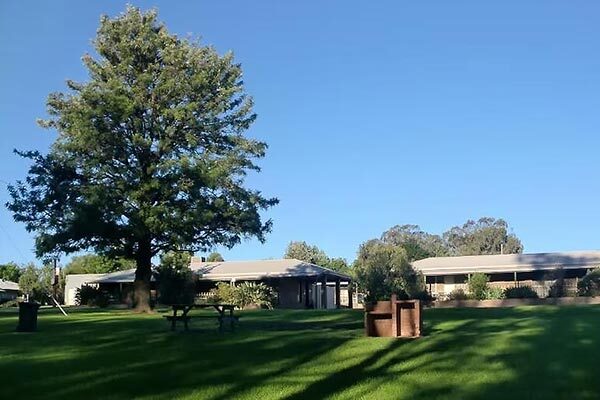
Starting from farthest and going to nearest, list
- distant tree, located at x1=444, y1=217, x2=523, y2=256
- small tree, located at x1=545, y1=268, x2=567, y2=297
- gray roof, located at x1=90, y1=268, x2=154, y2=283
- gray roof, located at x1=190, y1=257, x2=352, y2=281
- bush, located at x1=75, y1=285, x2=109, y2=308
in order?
distant tree, located at x1=444, y1=217, x2=523, y2=256, gray roof, located at x1=90, y1=268, x2=154, y2=283, gray roof, located at x1=190, y1=257, x2=352, y2=281, bush, located at x1=75, y1=285, x2=109, y2=308, small tree, located at x1=545, y1=268, x2=567, y2=297

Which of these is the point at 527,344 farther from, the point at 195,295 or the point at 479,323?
the point at 195,295

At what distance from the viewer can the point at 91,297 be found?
166 ft

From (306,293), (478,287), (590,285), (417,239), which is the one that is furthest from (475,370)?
(417,239)

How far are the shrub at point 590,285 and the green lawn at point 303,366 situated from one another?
26.4 meters

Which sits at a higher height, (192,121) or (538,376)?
(192,121)

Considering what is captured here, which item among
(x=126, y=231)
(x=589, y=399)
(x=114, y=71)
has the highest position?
(x=114, y=71)

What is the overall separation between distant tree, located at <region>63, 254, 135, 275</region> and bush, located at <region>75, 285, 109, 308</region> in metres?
21.1

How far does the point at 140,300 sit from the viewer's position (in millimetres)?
34969

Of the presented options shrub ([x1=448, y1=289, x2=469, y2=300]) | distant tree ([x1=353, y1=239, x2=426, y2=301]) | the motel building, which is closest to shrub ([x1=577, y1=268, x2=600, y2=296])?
the motel building

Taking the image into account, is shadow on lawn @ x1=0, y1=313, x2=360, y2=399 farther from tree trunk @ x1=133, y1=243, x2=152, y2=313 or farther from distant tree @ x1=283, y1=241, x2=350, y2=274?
distant tree @ x1=283, y1=241, x2=350, y2=274

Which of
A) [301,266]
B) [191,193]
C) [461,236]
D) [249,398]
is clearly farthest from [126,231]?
[461,236]

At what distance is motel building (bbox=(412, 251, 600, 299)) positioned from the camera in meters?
48.3

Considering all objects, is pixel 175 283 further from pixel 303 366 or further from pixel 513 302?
pixel 303 366

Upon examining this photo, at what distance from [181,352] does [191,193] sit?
2147cm
